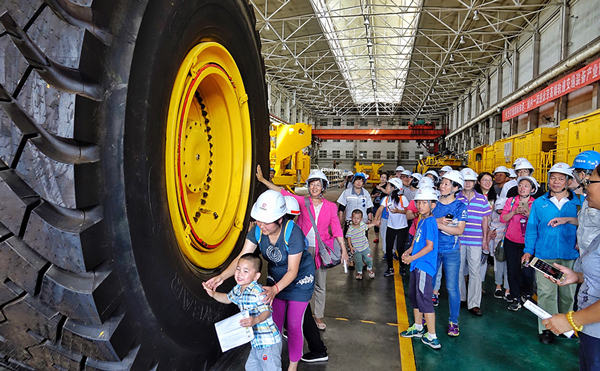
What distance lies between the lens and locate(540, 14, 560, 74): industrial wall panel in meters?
13.8

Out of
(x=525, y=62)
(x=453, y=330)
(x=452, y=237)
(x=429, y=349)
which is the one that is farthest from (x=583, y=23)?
(x=429, y=349)

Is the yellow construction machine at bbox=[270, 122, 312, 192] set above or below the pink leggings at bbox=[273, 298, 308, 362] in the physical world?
above

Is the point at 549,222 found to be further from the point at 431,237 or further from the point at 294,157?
the point at 294,157

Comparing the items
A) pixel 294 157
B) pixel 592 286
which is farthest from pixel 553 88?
pixel 592 286

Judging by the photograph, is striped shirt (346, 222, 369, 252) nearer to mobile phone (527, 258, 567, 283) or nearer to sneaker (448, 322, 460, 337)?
sneaker (448, 322, 460, 337)

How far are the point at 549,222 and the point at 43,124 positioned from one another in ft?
13.7

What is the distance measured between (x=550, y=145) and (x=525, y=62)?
28.8 ft

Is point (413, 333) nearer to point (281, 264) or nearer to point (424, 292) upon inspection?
point (424, 292)

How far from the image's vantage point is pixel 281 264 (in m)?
2.53

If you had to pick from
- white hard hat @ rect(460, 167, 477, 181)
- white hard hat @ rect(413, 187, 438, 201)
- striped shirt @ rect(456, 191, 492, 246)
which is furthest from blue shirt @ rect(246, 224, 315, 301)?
white hard hat @ rect(460, 167, 477, 181)

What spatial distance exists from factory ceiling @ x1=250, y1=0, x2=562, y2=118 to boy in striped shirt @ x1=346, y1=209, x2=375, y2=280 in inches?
426

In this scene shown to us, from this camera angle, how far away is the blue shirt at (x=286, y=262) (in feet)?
8.09

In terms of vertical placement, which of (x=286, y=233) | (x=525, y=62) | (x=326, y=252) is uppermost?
(x=525, y=62)

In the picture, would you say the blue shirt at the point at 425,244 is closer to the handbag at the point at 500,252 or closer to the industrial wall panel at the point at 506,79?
A: the handbag at the point at 500,252
